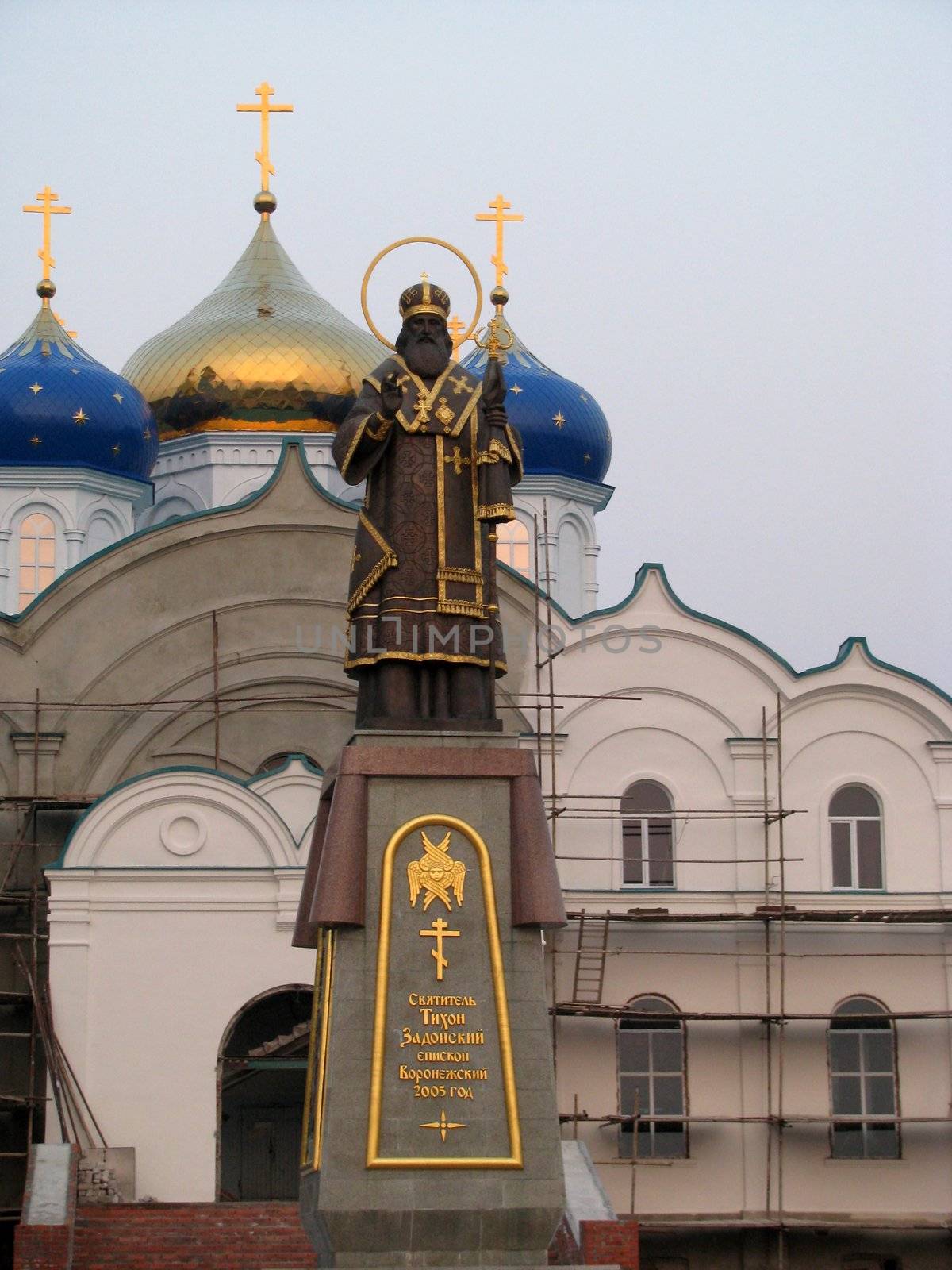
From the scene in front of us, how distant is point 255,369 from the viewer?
29.8 m

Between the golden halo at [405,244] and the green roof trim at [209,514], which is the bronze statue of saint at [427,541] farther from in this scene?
the green roof trim at [209,514]

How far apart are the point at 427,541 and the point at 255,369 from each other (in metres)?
16.4

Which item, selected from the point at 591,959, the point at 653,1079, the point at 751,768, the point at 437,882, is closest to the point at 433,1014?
the point at 437,882

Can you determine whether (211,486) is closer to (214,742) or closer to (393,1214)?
(214,742)

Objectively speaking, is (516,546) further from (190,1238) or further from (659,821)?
(190,1238)

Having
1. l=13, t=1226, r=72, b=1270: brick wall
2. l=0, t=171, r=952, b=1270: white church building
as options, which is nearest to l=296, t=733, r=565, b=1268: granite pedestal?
l=13, t=1226, r=72, b=1270: brick wall

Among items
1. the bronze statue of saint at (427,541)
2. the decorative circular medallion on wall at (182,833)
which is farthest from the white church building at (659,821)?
the bronze statue of saint at (427,541)

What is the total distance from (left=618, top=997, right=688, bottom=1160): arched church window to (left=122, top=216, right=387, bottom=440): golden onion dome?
28.0 feet

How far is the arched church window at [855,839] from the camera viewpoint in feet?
81.5

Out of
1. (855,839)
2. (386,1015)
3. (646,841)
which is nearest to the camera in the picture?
(386,1015)

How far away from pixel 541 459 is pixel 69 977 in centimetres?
1002

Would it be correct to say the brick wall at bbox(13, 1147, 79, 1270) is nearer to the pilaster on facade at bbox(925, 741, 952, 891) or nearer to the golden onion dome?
the pilaster on facade at bbox(925, 741, 952, 891)

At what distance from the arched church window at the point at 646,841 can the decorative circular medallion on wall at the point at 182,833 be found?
427 cm

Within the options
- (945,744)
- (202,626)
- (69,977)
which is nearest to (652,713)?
(945,744)
